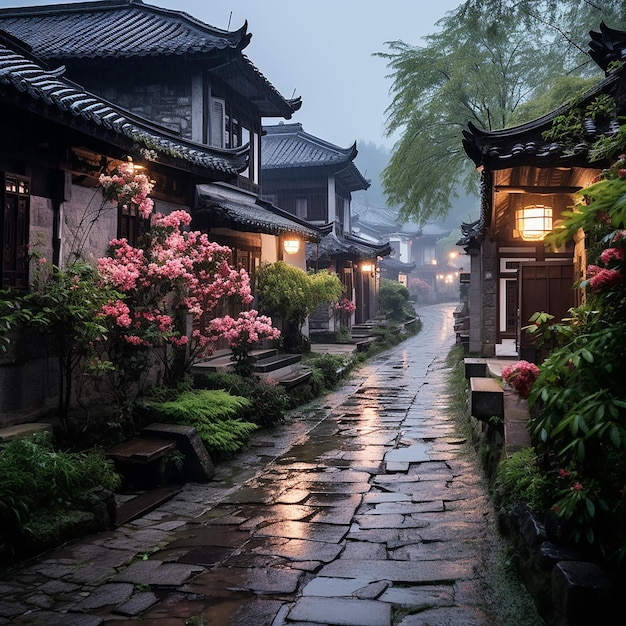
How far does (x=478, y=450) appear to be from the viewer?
32.0ft

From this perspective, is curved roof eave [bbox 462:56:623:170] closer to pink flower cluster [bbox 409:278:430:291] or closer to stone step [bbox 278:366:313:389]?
stone step [bbox 278:366:313:389]

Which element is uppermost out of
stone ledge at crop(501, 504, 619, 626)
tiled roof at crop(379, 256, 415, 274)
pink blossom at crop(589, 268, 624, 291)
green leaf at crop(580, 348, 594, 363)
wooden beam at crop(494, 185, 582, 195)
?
tiled roof at crop(379, 256, 415, 274)

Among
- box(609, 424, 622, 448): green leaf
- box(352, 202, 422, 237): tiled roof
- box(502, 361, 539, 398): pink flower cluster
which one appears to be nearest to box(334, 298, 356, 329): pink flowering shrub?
box(502, 361, 539, 398): pink flower cluster

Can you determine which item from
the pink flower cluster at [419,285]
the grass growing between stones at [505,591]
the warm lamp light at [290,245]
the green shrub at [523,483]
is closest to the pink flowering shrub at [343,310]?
the warm lamp light at [290,245]

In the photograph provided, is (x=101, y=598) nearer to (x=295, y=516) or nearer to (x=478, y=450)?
(x=295, y=516)

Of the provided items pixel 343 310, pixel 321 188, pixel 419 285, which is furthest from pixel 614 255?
pixel 419 285

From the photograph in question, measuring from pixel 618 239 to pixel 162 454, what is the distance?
628 cm

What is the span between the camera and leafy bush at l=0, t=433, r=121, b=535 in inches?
239

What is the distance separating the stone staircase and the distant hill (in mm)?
35082

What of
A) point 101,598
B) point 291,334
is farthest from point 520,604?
point 291,334

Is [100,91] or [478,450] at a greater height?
[100,91]

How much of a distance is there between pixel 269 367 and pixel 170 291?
4.43m

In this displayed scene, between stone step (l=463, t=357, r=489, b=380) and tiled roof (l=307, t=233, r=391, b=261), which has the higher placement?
tiled roof (l=307, t=233, r=391, b=261)

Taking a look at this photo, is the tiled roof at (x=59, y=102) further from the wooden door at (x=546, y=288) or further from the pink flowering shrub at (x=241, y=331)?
the wooden door at (x=546, y=288)
